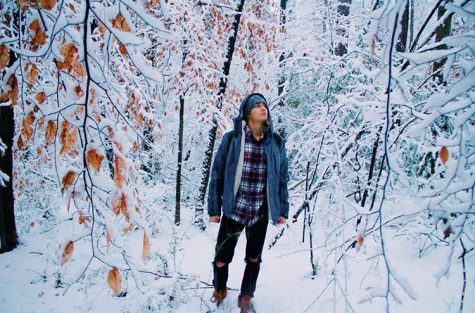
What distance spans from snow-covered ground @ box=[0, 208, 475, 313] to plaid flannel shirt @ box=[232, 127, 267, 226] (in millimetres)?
487

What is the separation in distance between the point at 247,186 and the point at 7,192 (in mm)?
4381

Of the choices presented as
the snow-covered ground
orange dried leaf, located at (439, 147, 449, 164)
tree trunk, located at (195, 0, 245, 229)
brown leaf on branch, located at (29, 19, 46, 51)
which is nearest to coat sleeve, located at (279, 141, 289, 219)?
the snow-covered ground

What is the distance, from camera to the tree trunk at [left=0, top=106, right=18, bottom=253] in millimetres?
4801

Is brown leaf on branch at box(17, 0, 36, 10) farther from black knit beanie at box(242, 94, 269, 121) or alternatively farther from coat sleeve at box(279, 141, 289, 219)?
coat sleeve at box(279, 141, 289, 219)

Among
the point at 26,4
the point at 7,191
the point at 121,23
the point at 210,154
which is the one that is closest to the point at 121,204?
the point at 121,23

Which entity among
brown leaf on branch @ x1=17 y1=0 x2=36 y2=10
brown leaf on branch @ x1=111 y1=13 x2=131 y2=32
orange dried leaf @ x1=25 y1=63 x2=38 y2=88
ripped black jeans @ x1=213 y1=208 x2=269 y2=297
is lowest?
ripped black jeans @ x1=213 y1=208 x2=269 y2=297

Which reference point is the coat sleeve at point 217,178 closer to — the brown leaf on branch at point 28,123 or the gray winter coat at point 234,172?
the gray winter coat at point 234,172

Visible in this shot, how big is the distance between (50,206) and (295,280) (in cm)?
564

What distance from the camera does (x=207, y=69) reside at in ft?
18.5

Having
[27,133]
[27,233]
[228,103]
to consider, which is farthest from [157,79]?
[27,233]

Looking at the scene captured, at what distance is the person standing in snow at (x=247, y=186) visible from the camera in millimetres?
2756

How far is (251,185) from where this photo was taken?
2789mm

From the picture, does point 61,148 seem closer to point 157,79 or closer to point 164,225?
point 157,79

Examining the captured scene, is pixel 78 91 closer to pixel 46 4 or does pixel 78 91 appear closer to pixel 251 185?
pixel 46 4
